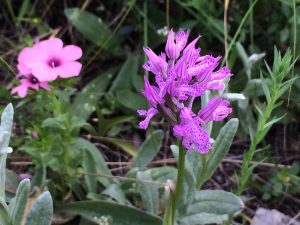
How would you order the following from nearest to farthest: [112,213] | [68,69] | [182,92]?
[182,92] < [112,213] < [68,69]

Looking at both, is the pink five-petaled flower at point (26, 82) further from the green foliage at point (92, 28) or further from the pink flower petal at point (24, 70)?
the green foliage at point (92, 28)

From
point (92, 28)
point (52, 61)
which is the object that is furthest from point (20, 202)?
point (92, 28)

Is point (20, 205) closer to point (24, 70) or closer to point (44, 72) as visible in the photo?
point (44, 72)

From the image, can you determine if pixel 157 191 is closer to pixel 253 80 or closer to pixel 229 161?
pixel 229 161

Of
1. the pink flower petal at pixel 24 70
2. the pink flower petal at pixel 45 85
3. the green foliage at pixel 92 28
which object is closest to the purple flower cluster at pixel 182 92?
the pink flower petal at pixel 45 85

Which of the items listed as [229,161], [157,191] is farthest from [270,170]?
[157,191]

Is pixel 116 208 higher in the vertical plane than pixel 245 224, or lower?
higher

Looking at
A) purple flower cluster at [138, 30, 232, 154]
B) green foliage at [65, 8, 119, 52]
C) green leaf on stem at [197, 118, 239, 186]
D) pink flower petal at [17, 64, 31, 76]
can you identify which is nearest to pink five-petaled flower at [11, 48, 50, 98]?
pink flower petal at [17, 64, 31, 76]
